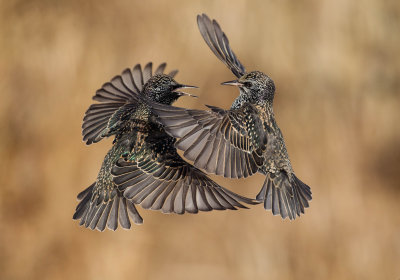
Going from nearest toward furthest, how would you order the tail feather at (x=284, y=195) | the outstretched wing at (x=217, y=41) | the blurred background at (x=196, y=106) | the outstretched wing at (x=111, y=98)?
1. the tail feather at (x=284, y=195)
2. the outstretched wing at (x=217, y=41)
3. the outstretched wing at (x=111, y=98)
4. the blurred background at (x=196, y=106)

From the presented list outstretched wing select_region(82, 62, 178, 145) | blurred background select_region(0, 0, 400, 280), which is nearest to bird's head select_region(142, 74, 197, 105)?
outstretched wing select_region(82, 62, 178, 145)

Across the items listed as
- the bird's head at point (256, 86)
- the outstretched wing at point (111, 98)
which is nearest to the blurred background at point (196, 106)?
the outstretched wing at point (111, 98)

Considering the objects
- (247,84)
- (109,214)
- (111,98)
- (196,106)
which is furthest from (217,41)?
(196,106)

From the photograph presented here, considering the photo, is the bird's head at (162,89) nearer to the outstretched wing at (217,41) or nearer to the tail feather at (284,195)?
the outstretched wing at (217,41)

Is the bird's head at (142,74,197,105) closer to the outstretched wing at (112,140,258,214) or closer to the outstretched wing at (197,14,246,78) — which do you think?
the outstretched wing at (112,140,258,214)

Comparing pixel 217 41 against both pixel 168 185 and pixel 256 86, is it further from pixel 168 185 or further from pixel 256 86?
pixel 168 185

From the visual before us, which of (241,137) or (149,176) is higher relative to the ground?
(241,137)

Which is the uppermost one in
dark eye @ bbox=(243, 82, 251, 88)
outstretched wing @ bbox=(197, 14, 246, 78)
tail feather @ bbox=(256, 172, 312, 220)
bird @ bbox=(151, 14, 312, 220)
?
outstretched wing @ bbox=(197, 14, 246, 78)
